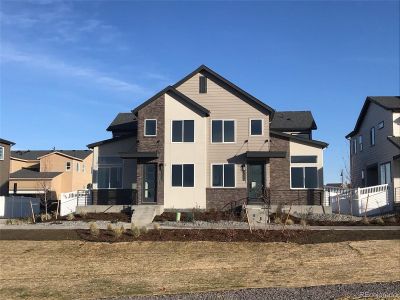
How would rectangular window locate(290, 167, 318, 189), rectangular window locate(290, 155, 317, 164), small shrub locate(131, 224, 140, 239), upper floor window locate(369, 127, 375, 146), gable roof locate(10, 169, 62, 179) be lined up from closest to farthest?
small shrub locate(131, 224, 140, 239)
rectangular window locate(290, 167, 318, 189)
rectangular window locate(290, 155, 317, 164)
upper floor window locate(369, 127, 375, 146)
gable roof locate(10, 169, 62, 179)

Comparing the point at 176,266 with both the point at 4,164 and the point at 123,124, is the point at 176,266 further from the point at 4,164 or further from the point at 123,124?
the point at 4,164

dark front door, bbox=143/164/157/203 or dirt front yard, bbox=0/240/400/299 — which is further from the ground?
dark front door, bbox=143/164/157/203

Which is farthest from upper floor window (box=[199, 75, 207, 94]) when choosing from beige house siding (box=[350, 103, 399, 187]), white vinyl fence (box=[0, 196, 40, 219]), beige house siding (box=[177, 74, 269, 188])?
white vinyl fence (box=[0, 196, 40, 219])

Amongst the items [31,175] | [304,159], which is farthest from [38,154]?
[304,159]

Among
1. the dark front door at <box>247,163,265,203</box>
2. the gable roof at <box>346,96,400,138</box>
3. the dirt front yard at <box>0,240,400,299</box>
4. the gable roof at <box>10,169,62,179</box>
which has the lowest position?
the dirt front yard at <box>0,240,400,299</box>

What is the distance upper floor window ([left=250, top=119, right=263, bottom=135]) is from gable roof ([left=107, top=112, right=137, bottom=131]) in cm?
922

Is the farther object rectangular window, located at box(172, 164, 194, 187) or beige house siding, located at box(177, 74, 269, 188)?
beige house siding, located at box(177, 74, 269, 188)

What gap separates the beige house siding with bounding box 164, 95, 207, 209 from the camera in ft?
100

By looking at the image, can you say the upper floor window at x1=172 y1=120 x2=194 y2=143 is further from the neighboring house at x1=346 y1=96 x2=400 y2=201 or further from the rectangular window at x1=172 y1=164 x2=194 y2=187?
the neighboring house at x1=346 y1=96 x2=400 y2=201

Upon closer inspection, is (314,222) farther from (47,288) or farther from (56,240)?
(47,288)

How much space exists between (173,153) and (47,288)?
17254 millimetres

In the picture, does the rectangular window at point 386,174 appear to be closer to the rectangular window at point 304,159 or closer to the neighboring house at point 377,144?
the neighboring house at point 377,144

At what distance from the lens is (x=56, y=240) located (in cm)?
2031

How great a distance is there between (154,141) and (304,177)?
29.8 ft
